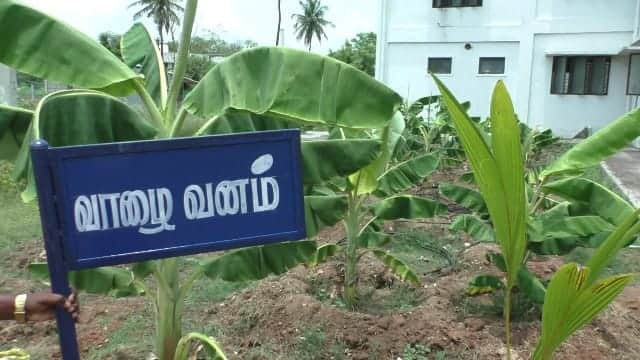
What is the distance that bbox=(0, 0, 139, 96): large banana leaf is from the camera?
7.47 ft

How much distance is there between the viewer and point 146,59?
3463mm

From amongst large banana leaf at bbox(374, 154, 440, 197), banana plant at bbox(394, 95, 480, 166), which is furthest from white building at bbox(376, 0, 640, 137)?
large banana leaf at bbox(374, 154, 440, 197)

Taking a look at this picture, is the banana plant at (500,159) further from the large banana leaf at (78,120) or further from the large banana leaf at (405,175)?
the large banana leaf at (405,175)

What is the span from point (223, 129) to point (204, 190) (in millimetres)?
998

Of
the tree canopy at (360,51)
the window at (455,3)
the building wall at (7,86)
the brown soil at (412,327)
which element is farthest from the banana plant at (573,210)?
the tree canopy at (360,51)

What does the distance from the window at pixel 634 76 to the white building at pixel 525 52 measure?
2360 mm

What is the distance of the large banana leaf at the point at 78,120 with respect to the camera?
7.78 ft

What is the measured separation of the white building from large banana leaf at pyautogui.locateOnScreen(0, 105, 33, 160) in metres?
18.3

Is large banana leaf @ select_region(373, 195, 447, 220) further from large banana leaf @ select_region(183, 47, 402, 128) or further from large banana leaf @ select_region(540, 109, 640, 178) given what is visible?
large banana leaf @ select_region(183, 47, 402, 128)

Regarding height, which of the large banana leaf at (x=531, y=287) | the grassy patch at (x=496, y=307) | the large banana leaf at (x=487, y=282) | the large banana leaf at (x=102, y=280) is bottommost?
the grassy patch at (x=496, y=307)

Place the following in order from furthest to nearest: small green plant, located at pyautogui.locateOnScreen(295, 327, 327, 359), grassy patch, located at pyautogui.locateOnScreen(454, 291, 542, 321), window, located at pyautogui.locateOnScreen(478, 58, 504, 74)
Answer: window, located at pyautogui.locateOnScreen(478, 58, 504, 74) → grassy patch, located at pyautogui.locateOnScreen(454, 291, 542, 321) → small green plant, located at pyautogui.locateOnScreen(295, 327, 327, 359)

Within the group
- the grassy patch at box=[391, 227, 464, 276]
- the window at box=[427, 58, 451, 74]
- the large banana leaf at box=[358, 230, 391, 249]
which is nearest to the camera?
the large banana leaf at box=[358, 230, 391, 249]

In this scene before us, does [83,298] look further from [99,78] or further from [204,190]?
[204,190]

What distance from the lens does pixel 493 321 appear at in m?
4.06
